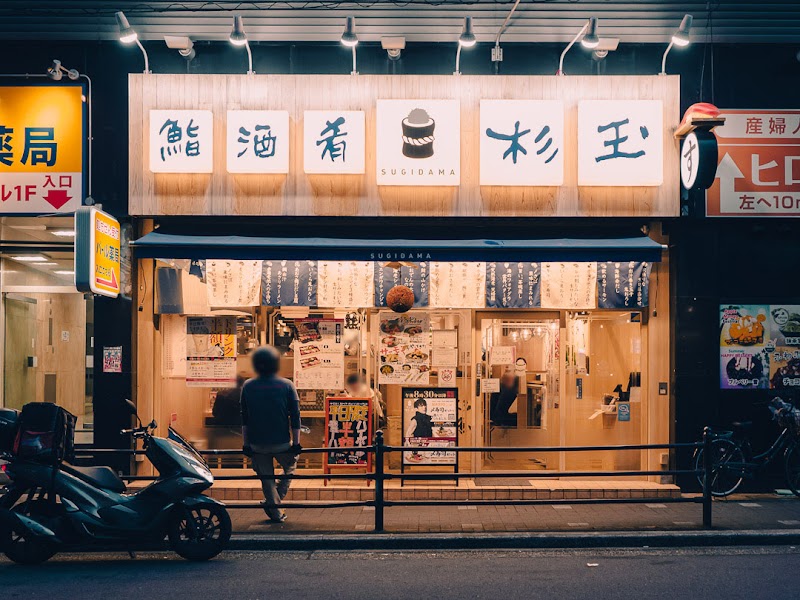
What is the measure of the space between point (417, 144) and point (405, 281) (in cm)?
197

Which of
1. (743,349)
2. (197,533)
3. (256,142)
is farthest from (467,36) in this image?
(197,533)

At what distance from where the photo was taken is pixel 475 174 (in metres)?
10.6

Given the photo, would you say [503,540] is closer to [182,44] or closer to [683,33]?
[683,33]

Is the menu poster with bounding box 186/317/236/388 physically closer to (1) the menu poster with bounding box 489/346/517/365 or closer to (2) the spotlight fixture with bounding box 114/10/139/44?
(1) the menu poster with bounding box 489/346/517/365

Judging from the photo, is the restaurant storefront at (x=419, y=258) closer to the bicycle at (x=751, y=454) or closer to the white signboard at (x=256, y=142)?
the white signboard at (x=256, y=142)

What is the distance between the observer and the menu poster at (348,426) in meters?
10.6

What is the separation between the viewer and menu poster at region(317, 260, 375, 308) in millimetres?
10773

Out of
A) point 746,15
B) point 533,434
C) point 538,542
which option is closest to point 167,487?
point 538,542

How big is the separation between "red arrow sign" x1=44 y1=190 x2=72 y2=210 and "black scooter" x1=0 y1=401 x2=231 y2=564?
189 inches

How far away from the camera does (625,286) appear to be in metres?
10.7

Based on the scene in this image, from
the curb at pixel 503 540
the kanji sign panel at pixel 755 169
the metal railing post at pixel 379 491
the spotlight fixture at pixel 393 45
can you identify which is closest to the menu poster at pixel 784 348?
the kanji sign panel at pixel 755 169

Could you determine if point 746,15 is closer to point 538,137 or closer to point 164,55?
point 538,137

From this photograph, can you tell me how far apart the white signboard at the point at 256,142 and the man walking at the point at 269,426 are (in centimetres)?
331

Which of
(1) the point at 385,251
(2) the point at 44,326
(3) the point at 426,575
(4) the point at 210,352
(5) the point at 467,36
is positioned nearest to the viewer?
(3) the point at 426,575
